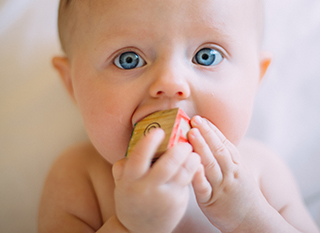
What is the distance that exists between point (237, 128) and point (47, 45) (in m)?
1.11

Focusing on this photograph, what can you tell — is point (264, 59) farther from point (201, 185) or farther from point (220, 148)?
point (201, 185)

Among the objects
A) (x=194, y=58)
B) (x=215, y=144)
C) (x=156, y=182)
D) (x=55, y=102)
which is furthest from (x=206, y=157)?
(x=55, y=102)

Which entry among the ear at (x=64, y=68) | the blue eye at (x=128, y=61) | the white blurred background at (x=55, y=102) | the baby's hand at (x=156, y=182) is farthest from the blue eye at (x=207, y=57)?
the white blurred background at (x=55, y=102)

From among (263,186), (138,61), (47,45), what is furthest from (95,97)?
(47,45)

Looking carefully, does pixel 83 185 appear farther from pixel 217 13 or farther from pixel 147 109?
pixel 217 13

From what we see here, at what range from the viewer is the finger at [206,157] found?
29.6 inches

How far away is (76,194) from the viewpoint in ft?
3.88

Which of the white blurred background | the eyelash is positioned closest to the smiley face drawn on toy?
the eyelash

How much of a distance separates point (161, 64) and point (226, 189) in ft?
1.21

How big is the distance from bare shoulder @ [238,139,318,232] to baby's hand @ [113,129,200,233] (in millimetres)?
625

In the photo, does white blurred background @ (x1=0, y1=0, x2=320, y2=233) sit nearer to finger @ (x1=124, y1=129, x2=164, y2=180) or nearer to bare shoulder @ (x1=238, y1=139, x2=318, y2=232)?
bare shoulder @ (x1=238, y1=139, x2=318, y2=232)

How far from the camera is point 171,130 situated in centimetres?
70

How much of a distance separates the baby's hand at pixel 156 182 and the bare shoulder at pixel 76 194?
1.61ft

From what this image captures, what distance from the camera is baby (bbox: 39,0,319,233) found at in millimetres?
717
